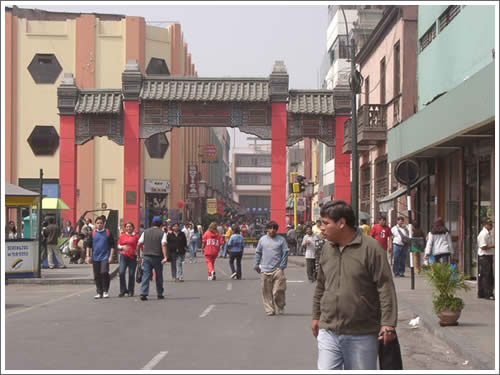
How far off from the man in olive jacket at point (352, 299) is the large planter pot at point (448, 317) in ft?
21.7

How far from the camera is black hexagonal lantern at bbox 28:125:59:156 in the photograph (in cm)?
4969

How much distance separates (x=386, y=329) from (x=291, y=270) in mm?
23221

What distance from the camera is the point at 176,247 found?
907 inches

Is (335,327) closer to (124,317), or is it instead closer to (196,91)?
(124,317)

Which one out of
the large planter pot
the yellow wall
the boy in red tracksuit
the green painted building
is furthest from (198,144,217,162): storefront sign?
the large planter pot

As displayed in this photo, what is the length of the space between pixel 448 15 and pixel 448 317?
501 inches

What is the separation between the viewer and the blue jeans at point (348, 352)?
5.92 metres

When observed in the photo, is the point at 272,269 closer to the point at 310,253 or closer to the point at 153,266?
the point at 153,266

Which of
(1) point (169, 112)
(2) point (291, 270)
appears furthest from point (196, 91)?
(2) point (291, 270)

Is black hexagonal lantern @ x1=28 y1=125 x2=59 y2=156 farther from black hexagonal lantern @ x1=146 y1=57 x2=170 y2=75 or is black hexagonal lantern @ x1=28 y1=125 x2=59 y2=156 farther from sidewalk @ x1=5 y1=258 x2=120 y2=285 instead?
sidewalk @ x1=5 y1=258 x2=120 y2=285

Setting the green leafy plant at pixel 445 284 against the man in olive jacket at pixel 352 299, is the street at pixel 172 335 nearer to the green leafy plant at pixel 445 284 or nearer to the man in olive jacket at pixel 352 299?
the green leafy plant at pixel 445 284

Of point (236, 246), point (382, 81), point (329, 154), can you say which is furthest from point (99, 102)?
point (329, 154)

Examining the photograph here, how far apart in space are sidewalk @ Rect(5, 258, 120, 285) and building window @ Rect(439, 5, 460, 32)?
1230cm

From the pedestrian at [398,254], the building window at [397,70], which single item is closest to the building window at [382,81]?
the building window at [397,70]
